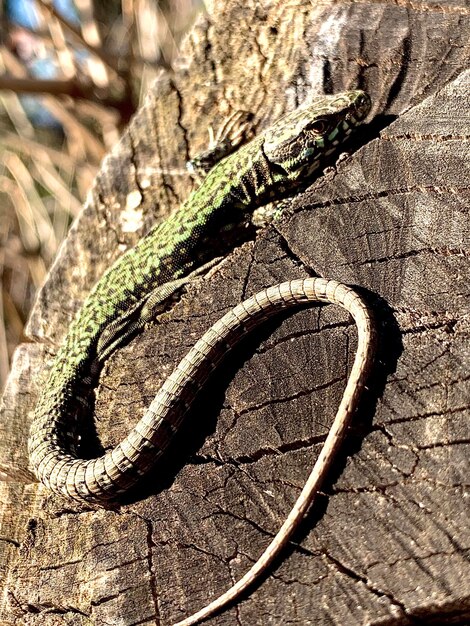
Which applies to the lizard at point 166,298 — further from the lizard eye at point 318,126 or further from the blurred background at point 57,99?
the blurred background at point 57,99

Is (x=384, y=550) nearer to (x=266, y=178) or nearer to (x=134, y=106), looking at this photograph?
(x=266, y=178)

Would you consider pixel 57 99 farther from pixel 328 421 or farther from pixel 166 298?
pixel 328 421

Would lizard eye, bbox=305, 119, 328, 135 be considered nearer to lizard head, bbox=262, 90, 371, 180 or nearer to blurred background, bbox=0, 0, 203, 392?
lizard head, bbox=262, 90, 371, 180

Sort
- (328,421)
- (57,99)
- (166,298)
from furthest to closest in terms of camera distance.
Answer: (57,99) < (166,298) < (328,421)

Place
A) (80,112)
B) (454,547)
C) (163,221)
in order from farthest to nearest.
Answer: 1. (80,112)
2. (163,221)
3. (454,547)

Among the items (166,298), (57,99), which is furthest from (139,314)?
(57,99)

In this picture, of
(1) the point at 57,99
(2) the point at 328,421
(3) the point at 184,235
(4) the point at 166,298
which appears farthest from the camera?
(1) the point at 57,99

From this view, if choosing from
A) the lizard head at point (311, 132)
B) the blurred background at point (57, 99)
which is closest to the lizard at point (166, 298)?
the lizard head at point (311, 132)

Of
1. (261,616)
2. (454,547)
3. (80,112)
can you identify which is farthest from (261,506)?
(80,112)
